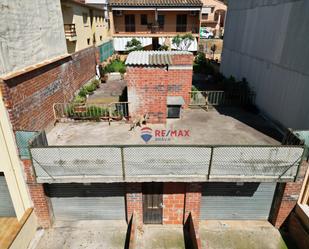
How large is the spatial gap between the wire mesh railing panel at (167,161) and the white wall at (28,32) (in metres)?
4.87

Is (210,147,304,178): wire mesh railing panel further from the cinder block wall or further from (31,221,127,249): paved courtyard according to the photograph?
(31,221,127,249): paved courtyard

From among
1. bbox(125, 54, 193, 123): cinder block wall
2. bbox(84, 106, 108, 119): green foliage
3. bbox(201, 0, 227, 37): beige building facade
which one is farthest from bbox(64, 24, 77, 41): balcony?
bbox(201, 0, 227, 37): beige building facade

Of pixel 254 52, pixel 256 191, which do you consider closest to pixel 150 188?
pixel 256 191

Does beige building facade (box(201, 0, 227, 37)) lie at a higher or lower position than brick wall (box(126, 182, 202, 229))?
higher

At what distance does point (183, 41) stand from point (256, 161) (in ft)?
79.8

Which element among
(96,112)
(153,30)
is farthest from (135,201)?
(153,30)

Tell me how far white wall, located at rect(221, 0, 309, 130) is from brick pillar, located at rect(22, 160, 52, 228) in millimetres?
9986

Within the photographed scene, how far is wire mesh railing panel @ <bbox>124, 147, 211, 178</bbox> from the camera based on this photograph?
696 cm

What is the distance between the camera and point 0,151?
7.14 m

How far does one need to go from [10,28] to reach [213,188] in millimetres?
9135

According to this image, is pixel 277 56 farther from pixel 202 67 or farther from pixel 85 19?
pixel 85 19

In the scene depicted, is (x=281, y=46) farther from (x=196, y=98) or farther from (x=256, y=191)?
(x=256, y=191)

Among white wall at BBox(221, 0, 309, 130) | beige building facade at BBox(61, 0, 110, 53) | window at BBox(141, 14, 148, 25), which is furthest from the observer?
window at BBox(141, 14, 148, 25)

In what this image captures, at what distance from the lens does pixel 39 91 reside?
9078mm
